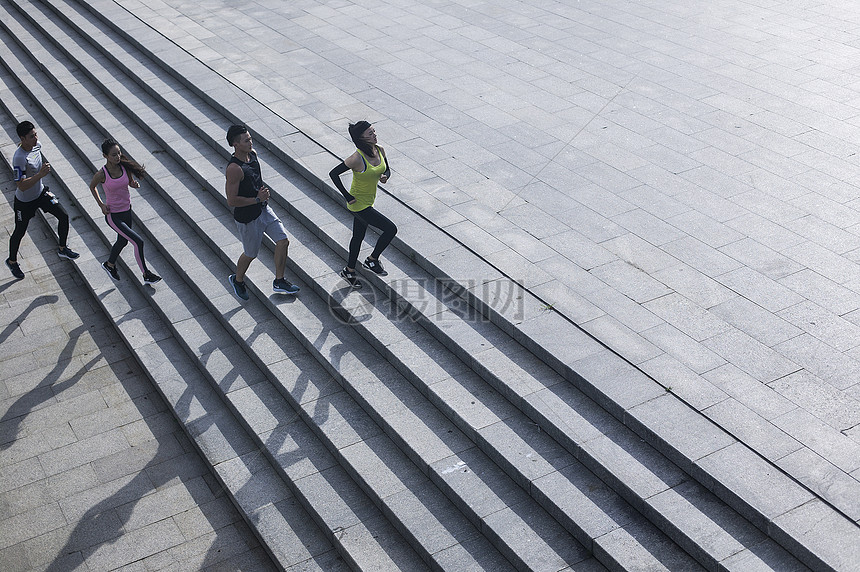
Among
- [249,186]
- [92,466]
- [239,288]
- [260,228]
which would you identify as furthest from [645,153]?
[92,466]

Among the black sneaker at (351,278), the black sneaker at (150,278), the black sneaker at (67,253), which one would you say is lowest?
the black sneaker at (67,253)

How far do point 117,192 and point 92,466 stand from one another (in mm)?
2758

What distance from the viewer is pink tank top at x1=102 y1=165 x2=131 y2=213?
8016mm

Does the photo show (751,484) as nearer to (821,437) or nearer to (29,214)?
(821,437)

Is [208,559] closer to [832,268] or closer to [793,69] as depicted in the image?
[832,268]

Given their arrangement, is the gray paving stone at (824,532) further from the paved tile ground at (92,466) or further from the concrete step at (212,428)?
the paved tile ground at (92,466)

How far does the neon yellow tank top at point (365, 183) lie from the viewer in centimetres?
726

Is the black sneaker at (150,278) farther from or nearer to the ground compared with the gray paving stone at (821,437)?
nearer to the ground

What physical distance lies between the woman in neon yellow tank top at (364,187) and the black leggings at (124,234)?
7.76 feet

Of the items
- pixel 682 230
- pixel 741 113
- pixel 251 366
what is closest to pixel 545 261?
pixel 682 230

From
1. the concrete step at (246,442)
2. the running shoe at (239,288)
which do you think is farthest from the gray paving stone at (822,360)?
the running shoe at (239,288)

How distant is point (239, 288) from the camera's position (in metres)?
8.14

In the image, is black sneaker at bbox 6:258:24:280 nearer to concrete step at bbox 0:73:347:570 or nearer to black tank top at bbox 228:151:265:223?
concrete step at bbox 0:73:347:570

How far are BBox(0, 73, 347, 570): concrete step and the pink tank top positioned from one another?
114 centimetres
